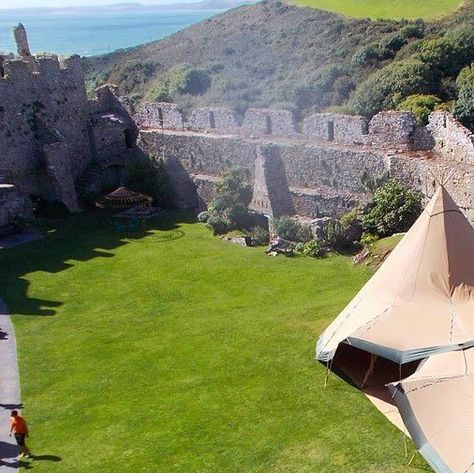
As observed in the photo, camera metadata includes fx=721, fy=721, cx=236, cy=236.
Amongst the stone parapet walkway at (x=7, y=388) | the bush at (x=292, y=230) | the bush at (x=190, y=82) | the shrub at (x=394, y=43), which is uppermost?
the shrub at (x=394, y=43)

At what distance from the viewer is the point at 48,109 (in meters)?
32.0

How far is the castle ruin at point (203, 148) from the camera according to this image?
80.2ft

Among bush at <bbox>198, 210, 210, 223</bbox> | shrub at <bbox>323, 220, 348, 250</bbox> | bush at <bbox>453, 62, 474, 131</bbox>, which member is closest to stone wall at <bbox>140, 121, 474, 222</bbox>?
bush at <bbox>198, 210, 210, 223</bbox>

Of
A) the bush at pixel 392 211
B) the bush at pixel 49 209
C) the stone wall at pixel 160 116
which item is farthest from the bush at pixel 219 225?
the bush at pixel 49 209

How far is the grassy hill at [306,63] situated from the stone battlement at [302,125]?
829 centimetres

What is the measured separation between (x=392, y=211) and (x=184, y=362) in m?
9.75

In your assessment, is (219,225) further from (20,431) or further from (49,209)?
(20,431)

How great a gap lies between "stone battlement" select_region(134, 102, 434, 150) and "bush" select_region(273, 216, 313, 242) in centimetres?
398

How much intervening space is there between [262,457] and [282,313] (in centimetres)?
628

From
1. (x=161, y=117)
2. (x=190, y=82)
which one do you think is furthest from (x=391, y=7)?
(x=161, y=117)

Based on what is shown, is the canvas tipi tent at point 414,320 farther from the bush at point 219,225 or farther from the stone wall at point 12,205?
the stone wall at point 12,205

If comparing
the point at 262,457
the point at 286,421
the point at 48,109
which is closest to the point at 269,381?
the point at 286,421

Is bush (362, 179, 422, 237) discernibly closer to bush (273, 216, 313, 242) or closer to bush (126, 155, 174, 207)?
bush (273, 216, 313, 242)

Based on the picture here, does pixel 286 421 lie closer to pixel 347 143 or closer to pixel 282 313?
pixel 282 313
